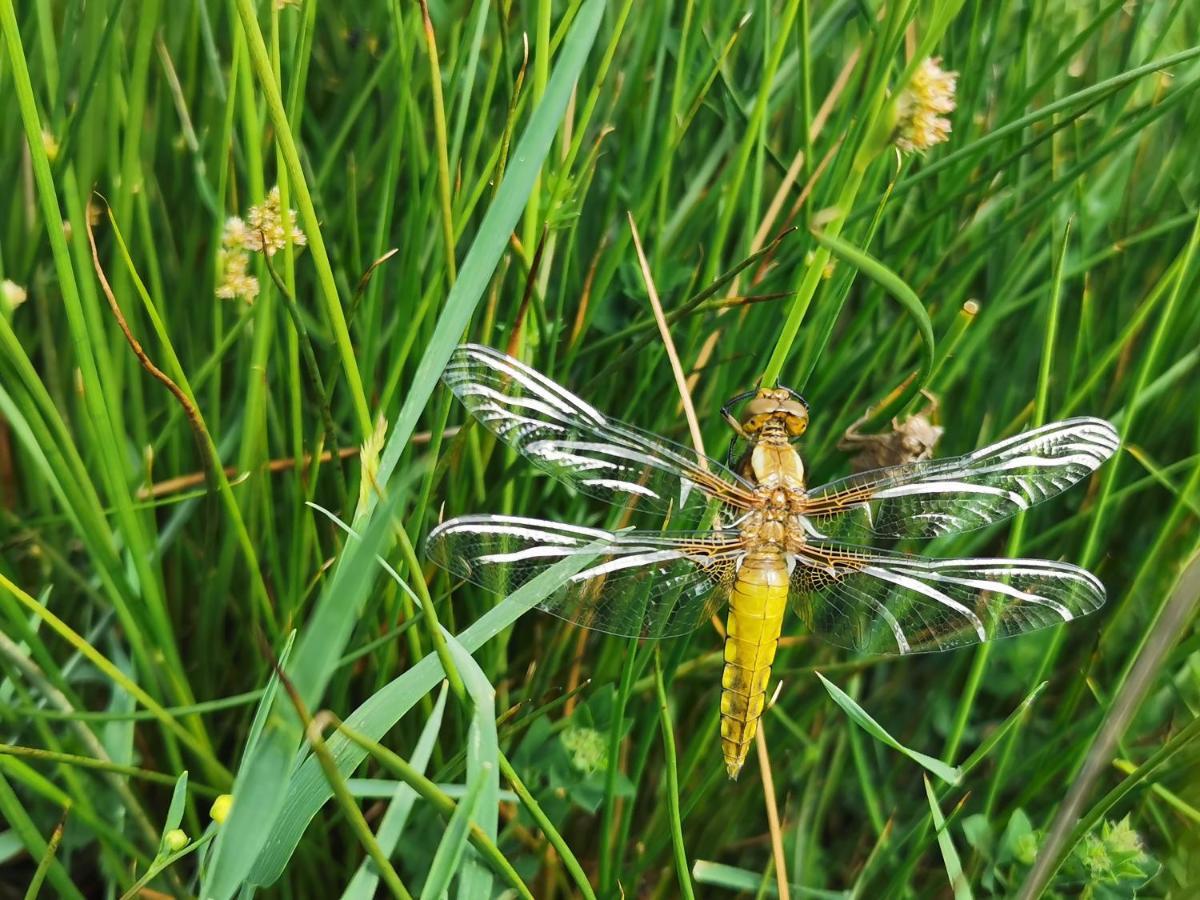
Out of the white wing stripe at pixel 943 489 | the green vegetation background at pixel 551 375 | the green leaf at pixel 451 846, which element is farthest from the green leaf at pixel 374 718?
the white wing stripe at pixel 943 489

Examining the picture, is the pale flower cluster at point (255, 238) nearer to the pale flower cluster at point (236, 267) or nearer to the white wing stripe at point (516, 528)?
the pale flower cluster at point (236, 267)

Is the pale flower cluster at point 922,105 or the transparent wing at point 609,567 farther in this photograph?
the transparent wing at point 609,567

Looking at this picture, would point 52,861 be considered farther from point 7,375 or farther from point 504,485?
point 504,485

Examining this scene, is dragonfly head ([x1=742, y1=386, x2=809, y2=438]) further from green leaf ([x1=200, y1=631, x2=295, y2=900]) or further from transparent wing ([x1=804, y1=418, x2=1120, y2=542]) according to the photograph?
green leaf ([x1=200, y1=631, x2=295, y2=900])

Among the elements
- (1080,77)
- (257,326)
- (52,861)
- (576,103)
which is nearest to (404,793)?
(52,861)

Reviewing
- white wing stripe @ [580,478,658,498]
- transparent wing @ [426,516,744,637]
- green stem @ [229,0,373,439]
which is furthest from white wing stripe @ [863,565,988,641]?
green stem @ [229,0,373,439]

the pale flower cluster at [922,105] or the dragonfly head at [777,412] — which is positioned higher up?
the pale flower cluster at [922,105]

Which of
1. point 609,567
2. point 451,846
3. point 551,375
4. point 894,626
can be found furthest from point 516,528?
point 894,626
